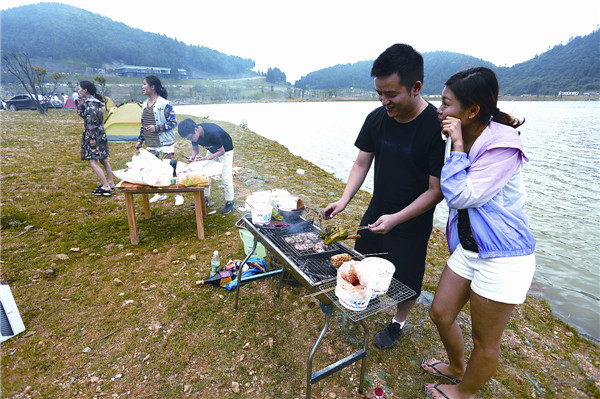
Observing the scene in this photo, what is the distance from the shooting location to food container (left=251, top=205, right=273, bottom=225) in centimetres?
296

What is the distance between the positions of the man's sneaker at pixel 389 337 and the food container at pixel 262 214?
1777 millimetres

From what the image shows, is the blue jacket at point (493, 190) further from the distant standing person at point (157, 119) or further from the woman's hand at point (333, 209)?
the distant standing person at point (157, 119)

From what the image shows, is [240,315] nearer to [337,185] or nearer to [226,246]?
[226,246]

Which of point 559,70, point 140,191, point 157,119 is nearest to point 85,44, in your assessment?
point 157,119

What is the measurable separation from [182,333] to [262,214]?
1662 millimetres

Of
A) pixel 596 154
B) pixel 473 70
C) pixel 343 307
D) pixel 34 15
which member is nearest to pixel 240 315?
pixel 343 307

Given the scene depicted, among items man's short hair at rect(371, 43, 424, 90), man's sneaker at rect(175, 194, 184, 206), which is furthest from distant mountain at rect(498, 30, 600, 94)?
man's short hair at rect(371, 43, 424, 90)

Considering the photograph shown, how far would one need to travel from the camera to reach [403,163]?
93.2 inches

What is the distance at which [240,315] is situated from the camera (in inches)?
133

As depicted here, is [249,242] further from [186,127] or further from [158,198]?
[158,198]

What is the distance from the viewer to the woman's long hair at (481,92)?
171 centimetres

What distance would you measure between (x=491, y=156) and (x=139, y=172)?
15.9 ft

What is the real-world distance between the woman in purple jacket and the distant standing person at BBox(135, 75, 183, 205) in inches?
216

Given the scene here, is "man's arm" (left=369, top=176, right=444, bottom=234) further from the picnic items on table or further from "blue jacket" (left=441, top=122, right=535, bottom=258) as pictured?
the picnic items on table
